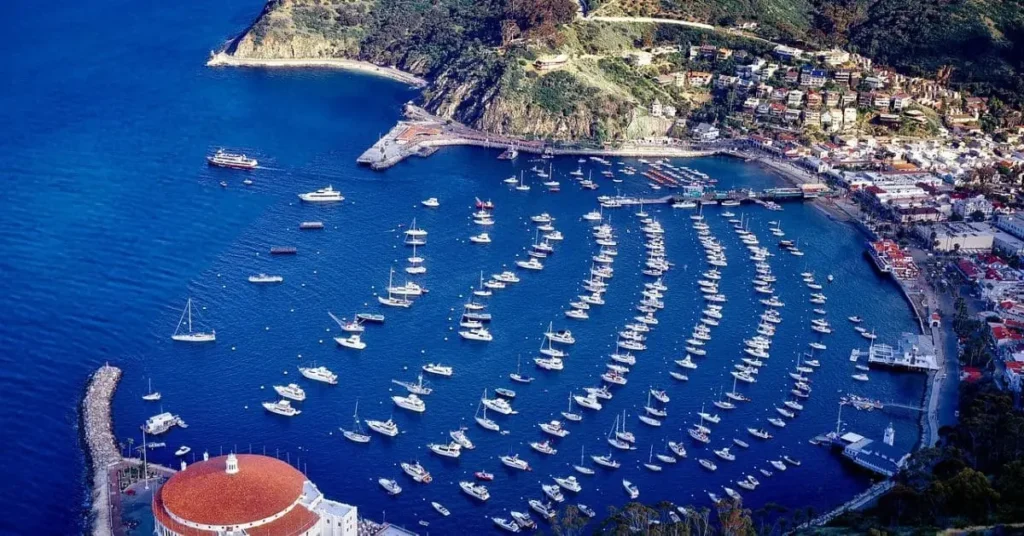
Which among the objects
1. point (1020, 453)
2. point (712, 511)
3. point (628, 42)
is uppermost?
point (628, 42)

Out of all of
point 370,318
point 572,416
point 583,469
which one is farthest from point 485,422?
point 370,318

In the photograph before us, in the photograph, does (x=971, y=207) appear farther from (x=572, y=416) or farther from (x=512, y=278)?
(x=572, y=416)

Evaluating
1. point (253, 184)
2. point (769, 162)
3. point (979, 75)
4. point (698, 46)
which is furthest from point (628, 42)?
point (253, 184)

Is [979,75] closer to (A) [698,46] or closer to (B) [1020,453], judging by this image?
(A) [698,46]

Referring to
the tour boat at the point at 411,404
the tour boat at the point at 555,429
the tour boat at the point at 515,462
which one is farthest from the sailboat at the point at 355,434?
the tour boat at the point at 555,429

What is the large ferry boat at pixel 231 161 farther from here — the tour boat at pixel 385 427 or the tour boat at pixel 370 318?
the tour boat at pixel 385 427

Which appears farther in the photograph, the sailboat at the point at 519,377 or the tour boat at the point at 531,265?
the tour boat at the point at 531,265

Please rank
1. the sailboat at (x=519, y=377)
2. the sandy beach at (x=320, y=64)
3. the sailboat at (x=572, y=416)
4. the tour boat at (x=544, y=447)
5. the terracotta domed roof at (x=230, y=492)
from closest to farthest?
the terracotta domed roof at (x=230, y=492), the tour boat at (x=544, y=447), the sailboat at (x=572, y=416), the sailboat at (x=519, y=377), the sandy beach at (x=320, y=64)
